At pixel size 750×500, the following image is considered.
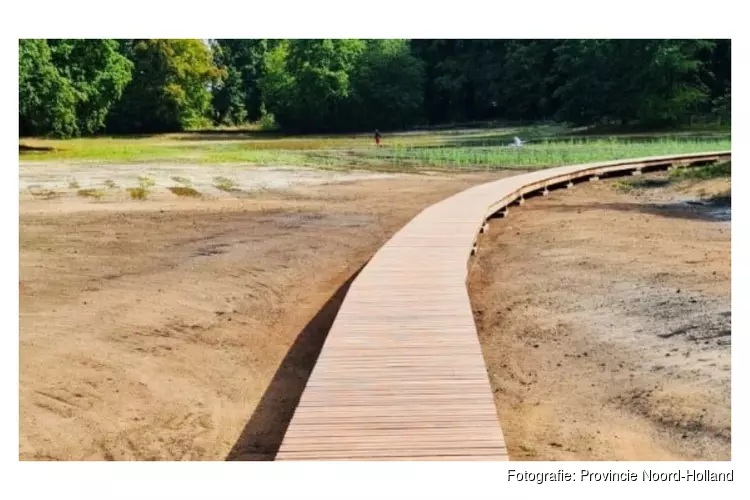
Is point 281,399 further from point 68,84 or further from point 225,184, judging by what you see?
point 68,84

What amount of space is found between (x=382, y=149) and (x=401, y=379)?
19455mm

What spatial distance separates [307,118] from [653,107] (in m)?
11.2

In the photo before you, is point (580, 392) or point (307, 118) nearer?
point (580, 392)

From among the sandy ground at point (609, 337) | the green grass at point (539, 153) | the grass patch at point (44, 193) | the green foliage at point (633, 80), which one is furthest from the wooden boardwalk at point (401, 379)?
the green foliage at point (633, 80)

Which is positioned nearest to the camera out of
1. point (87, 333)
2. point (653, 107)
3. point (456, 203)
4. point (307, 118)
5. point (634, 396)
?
point (634, 396)

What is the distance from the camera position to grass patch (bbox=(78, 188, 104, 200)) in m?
13.7

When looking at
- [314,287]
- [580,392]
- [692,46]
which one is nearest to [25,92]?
[314,287]

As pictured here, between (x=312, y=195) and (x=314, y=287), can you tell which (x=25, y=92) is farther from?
(x=314, y=287)

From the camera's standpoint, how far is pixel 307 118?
98.1ft

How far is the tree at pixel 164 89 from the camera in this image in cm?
2762

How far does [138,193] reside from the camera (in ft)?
46.3

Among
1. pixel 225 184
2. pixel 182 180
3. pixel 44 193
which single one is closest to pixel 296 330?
pixel 44 193

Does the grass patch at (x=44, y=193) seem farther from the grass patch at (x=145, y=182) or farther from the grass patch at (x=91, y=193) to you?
the grass patch at (x=145, y=182)

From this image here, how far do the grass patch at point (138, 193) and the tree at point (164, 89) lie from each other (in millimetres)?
13158
